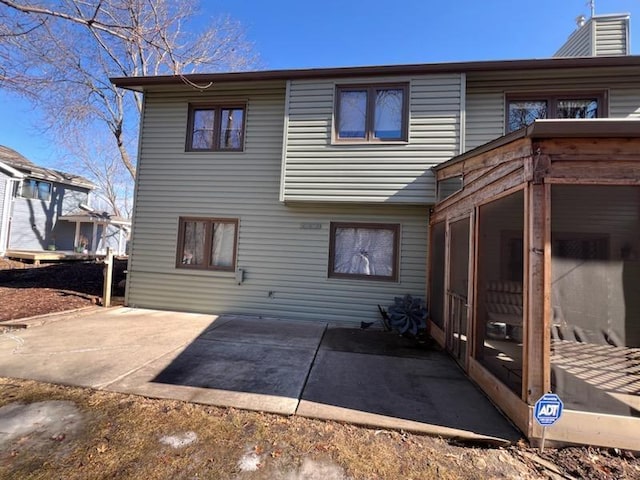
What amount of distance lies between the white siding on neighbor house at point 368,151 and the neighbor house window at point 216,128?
1472 mm

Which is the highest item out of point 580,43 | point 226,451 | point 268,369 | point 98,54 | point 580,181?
point 98,54

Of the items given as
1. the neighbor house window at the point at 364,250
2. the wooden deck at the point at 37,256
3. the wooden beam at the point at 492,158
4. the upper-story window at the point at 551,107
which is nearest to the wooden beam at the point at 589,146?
the wooden beam at the point at 492,158

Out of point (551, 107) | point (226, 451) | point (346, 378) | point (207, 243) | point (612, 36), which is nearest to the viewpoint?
point (226, 451)

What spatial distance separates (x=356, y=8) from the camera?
30.6ft

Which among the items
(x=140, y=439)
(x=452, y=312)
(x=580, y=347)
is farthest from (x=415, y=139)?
(x=140, y=439)

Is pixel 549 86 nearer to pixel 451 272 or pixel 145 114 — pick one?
→ pixel 451 272

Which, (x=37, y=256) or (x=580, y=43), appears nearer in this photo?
(x=580, y=43)

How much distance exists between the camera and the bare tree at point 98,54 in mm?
7047

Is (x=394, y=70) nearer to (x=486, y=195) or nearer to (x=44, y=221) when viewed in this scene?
(x=486, y=195)

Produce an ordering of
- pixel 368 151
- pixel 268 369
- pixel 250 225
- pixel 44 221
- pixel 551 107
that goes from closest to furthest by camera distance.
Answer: pixel 268 369 → pixel 551 107 → pixel 368 151 → pixel 250 225 → pixel 44 221

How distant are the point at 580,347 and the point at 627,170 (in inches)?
62.9

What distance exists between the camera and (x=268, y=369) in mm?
4293

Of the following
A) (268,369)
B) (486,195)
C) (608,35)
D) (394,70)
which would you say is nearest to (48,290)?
(268,369)

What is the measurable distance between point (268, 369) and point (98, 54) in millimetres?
16211
